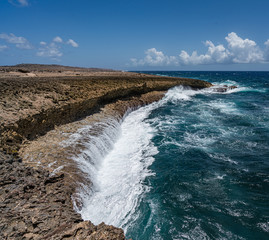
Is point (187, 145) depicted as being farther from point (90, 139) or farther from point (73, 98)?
point (73, 98)

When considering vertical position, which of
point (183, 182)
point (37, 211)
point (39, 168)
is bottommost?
point (183, 182)

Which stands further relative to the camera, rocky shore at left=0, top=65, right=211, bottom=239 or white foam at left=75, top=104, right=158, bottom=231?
white foam at left=75, top=104, right=158, bottom=231

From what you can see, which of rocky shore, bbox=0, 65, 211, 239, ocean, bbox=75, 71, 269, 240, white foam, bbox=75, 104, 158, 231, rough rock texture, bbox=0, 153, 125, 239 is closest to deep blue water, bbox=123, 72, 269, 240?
ocean, bbox=75, 71, 269, 240

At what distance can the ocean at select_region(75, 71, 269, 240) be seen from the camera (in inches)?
296

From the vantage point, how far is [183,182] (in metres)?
10.4

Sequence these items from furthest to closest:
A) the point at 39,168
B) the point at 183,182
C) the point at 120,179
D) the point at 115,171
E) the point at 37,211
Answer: the point at 115,171 < the point at 120,179 < the point at 183,182 < the point at 39,168 < the point at 37,211

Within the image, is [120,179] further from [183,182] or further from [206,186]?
[206,186]

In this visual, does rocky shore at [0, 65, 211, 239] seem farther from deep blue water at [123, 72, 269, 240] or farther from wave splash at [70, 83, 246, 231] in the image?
deep blue water at [123, 72, 269, 240]

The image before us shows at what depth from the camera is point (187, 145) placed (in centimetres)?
1510

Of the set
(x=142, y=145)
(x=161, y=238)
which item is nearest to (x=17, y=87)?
(x=142, y=145)

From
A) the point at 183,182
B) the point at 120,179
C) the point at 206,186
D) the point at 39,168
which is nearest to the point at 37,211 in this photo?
the point at 39,168

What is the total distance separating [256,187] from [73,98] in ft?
51.1

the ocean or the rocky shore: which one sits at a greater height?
the rocky shore

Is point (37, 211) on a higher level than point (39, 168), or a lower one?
higher
